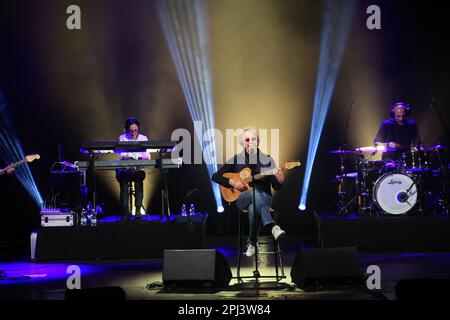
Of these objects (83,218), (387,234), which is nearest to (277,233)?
(387,234)

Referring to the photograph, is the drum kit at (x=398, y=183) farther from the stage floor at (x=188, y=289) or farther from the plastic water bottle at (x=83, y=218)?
the plastic water bottle at (x=83, y=218)

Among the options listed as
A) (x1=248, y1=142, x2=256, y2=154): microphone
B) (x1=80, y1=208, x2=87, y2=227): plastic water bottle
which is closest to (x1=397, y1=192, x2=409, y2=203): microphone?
(x1=248, y1=142, x2=256, y2=154): microphone

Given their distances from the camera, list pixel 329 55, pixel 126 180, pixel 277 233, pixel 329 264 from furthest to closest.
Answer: pixel 329 55
pixel 126 180
pixel 277 233
pixel 329 264

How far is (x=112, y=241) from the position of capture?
303 inches

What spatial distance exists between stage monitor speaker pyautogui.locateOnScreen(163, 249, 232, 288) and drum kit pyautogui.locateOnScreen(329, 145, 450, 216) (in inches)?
132

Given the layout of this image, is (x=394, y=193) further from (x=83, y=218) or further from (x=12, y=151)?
(x=12, y=151)

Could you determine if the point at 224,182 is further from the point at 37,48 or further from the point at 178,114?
the point at 37,48

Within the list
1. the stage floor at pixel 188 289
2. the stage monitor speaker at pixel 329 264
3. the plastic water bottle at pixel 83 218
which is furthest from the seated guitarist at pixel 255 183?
the plastic water bottle at pixel 83 218

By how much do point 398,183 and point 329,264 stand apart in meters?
3.11

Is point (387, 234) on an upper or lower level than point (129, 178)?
lower

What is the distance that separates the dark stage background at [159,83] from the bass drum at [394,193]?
200 centimetres

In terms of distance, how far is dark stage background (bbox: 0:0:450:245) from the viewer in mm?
9984

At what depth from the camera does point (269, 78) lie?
10.1 m

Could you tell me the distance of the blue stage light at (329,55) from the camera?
9.95 metres
